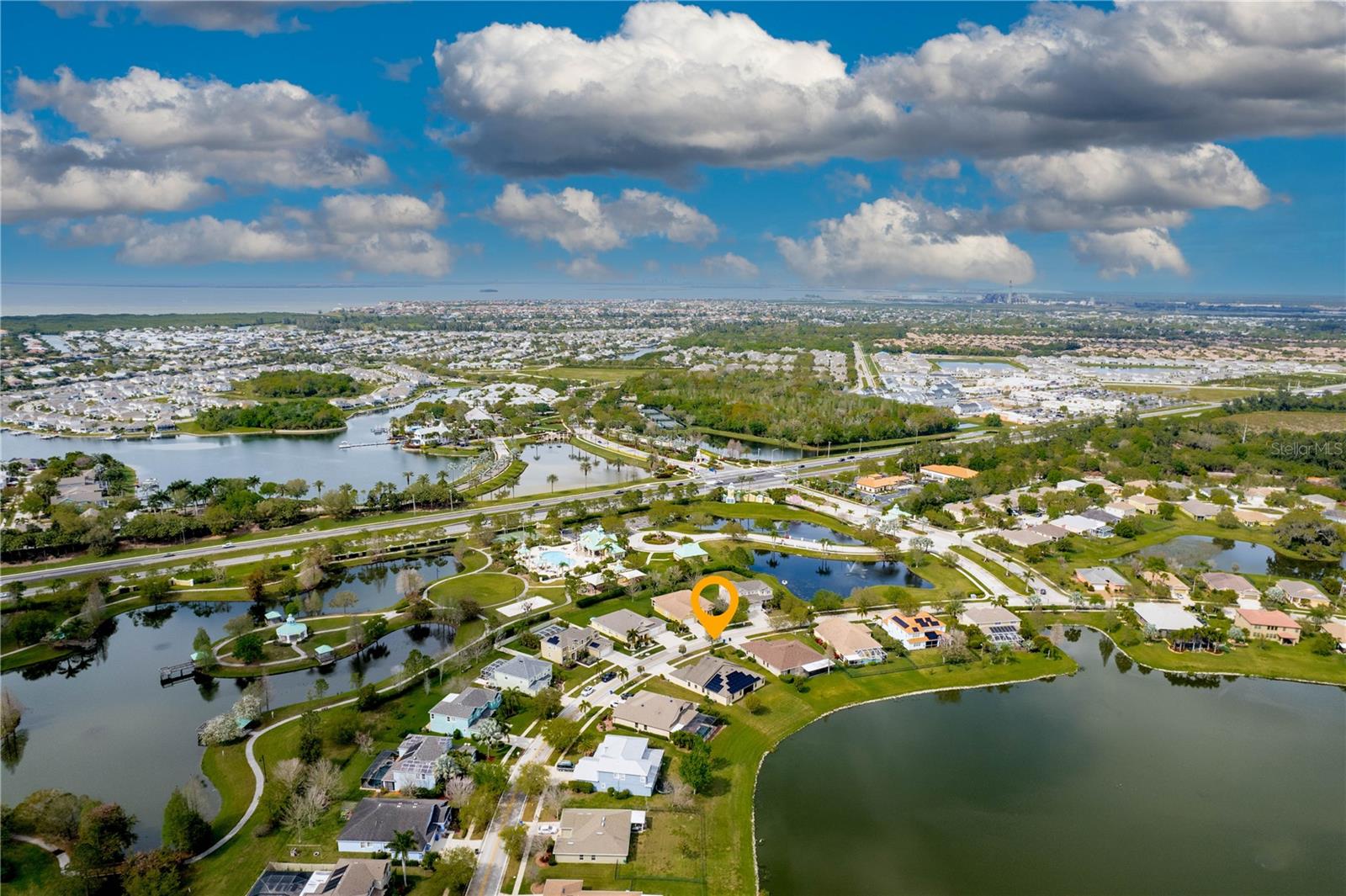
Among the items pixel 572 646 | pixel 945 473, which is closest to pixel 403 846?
pixel 572 646

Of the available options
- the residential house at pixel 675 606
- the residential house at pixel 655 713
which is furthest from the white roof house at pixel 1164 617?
the residential house at pixel 655 713

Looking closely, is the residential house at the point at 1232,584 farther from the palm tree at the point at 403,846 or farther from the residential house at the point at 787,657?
the palm tree at the point at 403,846

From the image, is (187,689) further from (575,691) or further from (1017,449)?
(1017,449)

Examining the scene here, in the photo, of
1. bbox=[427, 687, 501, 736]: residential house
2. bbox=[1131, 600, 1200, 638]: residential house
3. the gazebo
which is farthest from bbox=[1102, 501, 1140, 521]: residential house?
the gazebo

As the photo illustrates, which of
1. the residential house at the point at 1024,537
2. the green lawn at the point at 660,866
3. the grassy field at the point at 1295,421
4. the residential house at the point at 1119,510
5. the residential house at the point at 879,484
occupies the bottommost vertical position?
the green lawn at the point at 660,866

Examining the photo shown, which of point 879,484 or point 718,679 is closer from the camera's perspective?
point 718,679

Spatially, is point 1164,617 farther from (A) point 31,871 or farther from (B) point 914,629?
(A) point 31,871

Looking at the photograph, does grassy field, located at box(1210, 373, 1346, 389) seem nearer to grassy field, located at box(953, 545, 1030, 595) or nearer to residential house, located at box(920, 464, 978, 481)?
residential house, located at box(920, 464, 978, 481)
